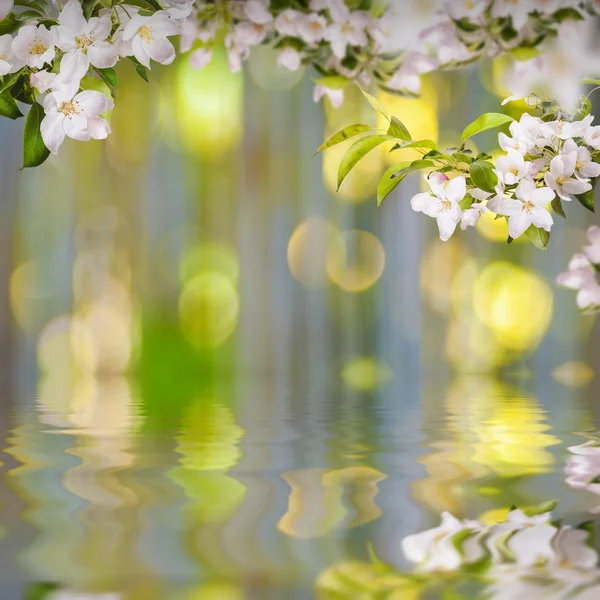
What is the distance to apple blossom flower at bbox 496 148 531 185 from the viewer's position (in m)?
0.42

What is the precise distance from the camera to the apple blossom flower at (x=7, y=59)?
400 mm

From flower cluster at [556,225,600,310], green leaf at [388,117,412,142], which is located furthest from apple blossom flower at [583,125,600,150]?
flower cluster at [556,225,600,310]

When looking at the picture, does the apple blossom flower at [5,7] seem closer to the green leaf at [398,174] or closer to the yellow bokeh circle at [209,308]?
the green leaf at [398,174]

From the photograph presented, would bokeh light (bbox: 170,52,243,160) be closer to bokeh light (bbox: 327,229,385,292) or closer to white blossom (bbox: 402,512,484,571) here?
bokeh light (bbox: 327,229,385,292)

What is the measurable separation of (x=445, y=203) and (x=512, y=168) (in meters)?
0.04

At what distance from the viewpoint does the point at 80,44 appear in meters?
0.39

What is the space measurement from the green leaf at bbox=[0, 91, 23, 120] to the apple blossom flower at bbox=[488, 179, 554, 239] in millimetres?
263

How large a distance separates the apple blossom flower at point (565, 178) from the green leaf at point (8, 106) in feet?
0.96

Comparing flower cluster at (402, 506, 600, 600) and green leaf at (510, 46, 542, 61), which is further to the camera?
green leaf at (510, 46, 542, 61)

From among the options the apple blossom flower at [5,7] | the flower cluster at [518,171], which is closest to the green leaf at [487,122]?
the flower cluster at [518,171]

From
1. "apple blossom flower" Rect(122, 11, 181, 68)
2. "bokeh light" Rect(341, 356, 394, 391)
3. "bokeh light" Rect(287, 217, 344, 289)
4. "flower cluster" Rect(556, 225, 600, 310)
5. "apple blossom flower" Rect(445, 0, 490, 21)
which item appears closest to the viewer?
"apple blossom flower" Rect(122, 11, 181, 68)

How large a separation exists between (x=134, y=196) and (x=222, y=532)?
4.68 feet

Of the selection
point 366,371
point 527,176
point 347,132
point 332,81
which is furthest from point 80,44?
point 366,371

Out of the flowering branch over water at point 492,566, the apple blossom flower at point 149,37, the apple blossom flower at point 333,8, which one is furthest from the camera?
the apple blossom flower at point 333,8
